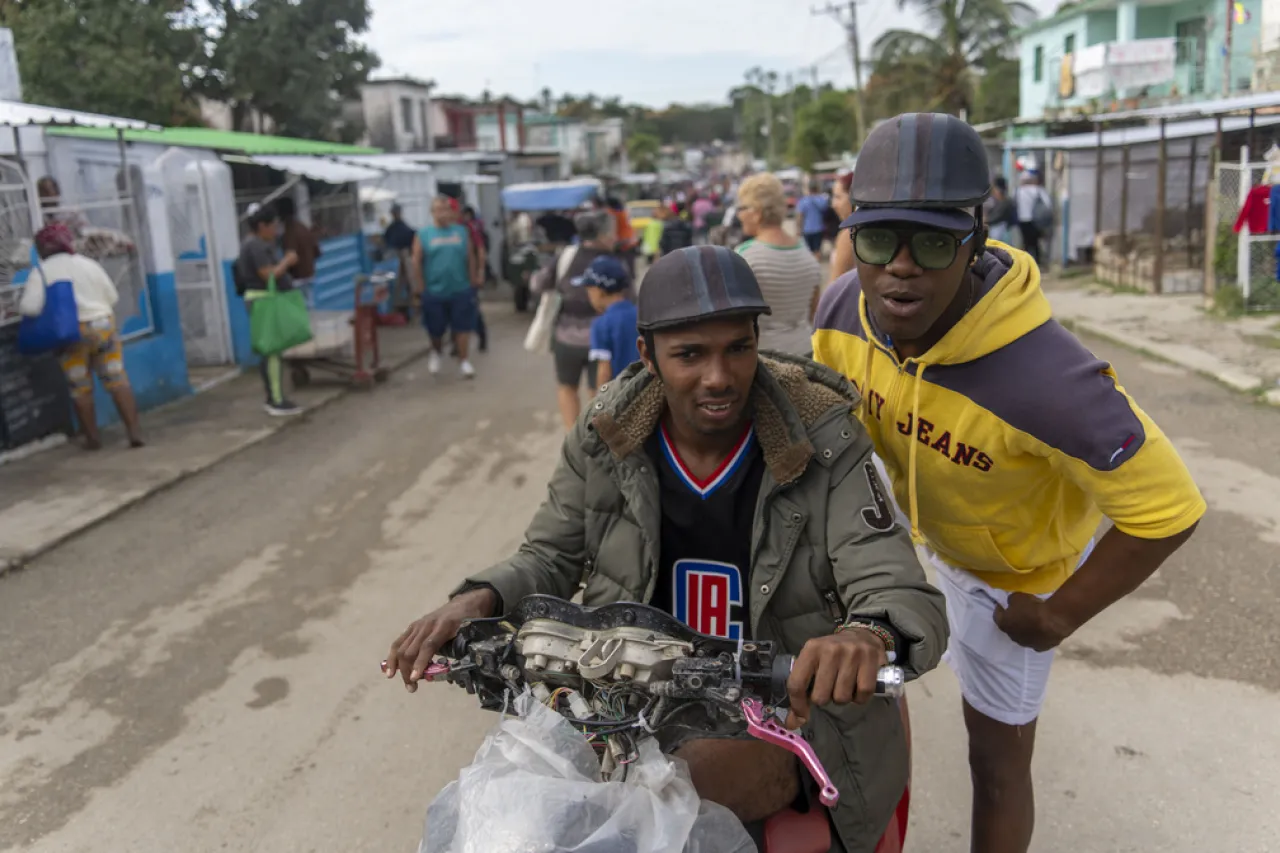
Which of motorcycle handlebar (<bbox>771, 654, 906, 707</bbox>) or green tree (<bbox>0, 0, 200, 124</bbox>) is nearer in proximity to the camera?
motorcycle handlebar (<bbox>771, 654, 906, 707</bbox>)

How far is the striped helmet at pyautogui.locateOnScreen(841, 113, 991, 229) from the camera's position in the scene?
209cm

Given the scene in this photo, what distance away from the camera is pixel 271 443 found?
9.23m

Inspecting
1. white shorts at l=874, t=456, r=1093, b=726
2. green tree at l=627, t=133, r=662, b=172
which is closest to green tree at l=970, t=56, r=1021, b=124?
white shorts at l=874, t=456, r=1093, b=726

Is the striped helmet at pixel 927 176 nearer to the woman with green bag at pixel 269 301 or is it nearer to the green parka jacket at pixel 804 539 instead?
the green parka jacket at pixel 804 539

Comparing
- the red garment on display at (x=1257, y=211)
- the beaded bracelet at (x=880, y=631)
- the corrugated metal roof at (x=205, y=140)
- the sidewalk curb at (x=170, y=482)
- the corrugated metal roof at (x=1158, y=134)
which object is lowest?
the sidewalk curb at (x=170, y=482)

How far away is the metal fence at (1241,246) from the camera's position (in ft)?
41.1

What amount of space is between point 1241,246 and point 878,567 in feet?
42.0

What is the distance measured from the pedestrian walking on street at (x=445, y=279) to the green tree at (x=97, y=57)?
459 inches

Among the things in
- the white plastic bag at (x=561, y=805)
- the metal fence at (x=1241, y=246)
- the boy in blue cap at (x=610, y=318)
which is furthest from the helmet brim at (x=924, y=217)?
the metal fence at (x=1241, y=246)

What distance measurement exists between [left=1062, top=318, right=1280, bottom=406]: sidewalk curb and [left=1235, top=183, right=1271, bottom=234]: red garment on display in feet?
6.07

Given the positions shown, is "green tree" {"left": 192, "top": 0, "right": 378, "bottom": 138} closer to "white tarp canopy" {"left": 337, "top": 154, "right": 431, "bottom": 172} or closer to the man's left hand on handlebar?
"white tarp canopy" {"left": 337, "top": 154, "right": 431, "bottom": 172}

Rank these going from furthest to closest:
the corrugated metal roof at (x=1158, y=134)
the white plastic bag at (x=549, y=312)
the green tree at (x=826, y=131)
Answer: the green tree at (x=826, y=131) < the corrugated metal roof at (x=1158, y=134) < the white plastic bag at (x=549, y=312)

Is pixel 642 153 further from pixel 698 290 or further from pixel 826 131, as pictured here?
pixel 698 290

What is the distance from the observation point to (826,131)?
2122 inches
